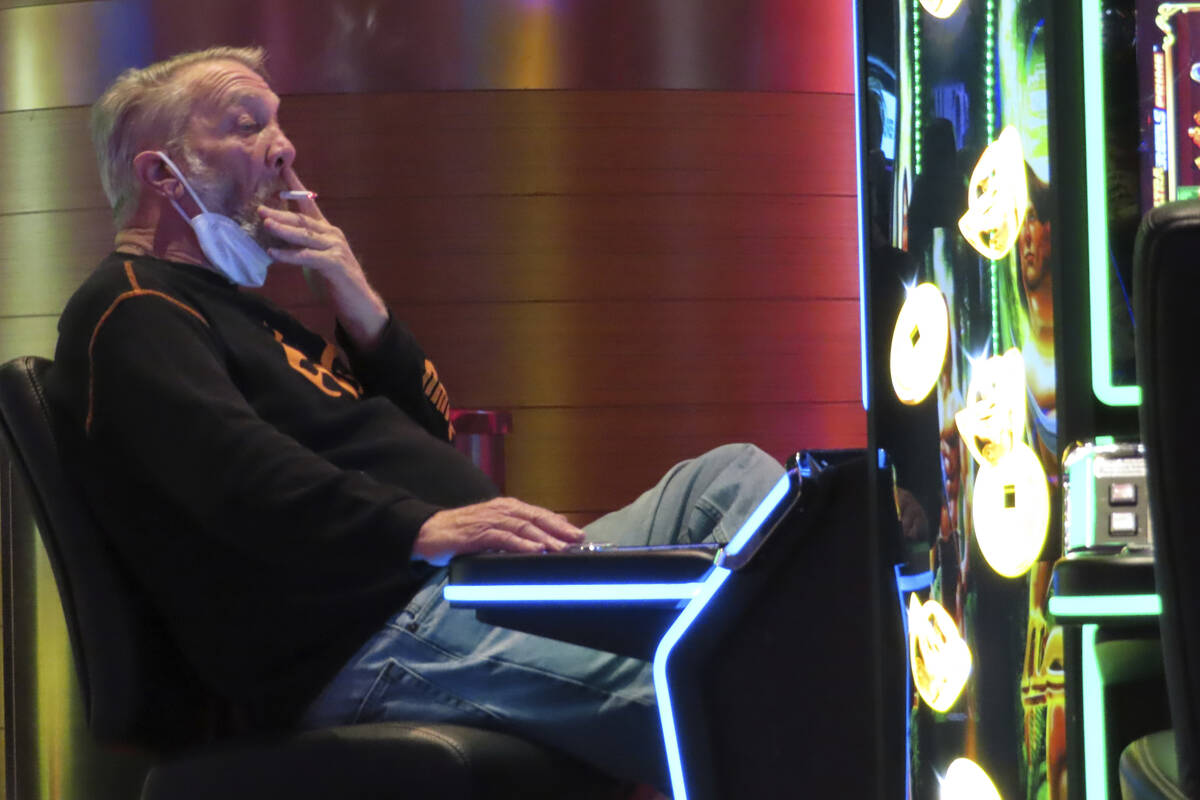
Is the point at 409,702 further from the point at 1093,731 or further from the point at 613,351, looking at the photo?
the point at 613,351

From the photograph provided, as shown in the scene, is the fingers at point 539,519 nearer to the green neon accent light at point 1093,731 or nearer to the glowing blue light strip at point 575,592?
the glowing blue light strip at point 575,592

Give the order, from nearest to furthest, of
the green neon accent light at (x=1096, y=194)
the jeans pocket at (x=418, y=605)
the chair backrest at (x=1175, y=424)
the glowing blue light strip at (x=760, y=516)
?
the chair backrest at (x=1175, y=424) < the green neon accent light at (x=1096, y=194) < the glowing blue light strip at (x=760, y=516) < the jeans pocket at (x=418, y=605)

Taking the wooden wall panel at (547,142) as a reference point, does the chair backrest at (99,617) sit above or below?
below

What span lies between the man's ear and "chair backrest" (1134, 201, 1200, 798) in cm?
140

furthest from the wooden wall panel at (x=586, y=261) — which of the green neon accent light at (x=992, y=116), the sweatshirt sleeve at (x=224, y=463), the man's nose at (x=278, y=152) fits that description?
the green neon accent light at (x=992, y=116)

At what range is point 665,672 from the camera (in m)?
1.34

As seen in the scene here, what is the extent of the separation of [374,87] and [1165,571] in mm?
2936

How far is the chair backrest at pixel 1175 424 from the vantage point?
778 mm

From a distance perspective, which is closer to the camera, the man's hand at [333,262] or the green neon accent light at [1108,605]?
the green neon accent light at [1108,605]

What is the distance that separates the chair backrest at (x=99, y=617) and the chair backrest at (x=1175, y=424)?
978 mm

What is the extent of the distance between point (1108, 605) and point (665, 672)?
1.48ft

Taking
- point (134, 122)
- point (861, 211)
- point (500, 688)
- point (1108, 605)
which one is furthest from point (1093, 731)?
point (134, 122)

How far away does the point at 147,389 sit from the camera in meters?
1.56

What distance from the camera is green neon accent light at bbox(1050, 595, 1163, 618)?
100 cm
